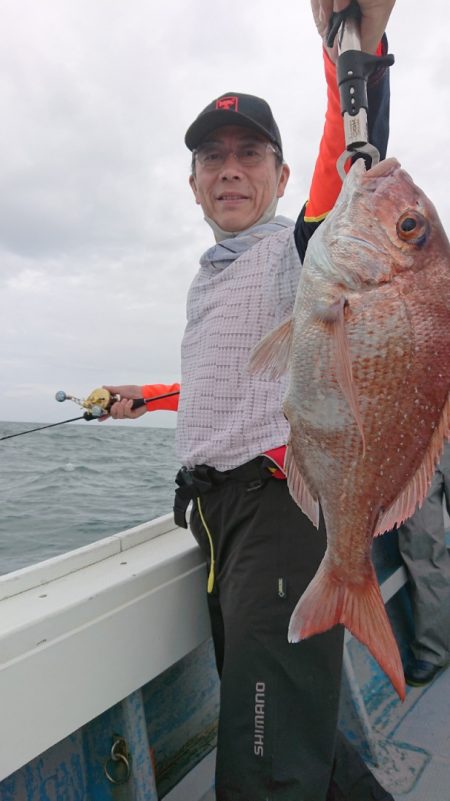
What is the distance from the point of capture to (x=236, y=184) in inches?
93.4

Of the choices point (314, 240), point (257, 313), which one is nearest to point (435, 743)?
point (257, 313)

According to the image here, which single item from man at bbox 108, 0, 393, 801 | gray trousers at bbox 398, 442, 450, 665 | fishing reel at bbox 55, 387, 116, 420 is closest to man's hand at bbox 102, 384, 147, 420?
fishing reel at bbox 55, 387, 116, 420

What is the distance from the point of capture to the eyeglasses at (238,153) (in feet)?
7.82

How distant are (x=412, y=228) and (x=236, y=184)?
40.7 inches

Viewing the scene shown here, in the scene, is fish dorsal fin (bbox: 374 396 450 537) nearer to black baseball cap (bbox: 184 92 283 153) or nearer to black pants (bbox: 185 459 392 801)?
black pants (bbox: 185 459 392 801)

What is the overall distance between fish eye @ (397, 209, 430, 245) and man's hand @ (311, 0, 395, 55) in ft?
1.59

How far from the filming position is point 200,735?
2807mm

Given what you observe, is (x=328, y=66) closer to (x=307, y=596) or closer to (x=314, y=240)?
(x=314, y=240)

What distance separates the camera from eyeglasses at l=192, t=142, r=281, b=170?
7.82ft

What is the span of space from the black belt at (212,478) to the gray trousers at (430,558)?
1.95 meters

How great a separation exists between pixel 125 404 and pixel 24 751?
5.85 feet

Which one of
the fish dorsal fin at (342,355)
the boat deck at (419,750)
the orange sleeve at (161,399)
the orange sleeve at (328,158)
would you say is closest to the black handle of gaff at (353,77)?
the orange sleeve at (328,158)

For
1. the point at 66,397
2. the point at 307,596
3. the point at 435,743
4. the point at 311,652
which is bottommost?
the point at 435,743

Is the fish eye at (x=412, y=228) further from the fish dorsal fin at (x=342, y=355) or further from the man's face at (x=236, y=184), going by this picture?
the man's face at (x=236, y=184)
